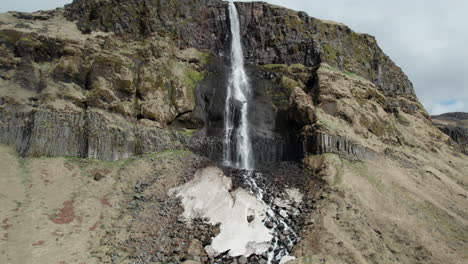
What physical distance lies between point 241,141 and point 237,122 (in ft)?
8.52

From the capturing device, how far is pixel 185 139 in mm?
32781

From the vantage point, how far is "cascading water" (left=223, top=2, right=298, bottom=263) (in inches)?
842

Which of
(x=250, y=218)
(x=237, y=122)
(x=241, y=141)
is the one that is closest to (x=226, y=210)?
(x=250, y=218)

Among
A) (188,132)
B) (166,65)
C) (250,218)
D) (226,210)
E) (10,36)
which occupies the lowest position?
(250,218)

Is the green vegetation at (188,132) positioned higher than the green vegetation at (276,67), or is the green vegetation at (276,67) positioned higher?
the green vegetation at (276,67)

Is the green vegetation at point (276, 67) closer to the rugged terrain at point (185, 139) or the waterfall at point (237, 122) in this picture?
the rugged terrain at point (185, 139)

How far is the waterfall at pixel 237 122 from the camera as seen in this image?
33.5 m

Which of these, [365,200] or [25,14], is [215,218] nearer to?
[365,200]

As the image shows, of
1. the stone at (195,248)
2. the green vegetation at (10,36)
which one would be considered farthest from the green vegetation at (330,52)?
the green vegetation at (10,36)

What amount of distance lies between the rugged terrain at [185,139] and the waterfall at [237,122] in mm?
1040

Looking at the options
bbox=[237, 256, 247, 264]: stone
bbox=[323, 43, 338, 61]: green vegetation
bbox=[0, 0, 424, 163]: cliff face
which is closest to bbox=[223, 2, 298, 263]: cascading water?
bbox=[0, 0, 424, 163]: cliff face

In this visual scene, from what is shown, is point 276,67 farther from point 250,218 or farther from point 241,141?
point 250,218

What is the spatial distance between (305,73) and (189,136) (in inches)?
738

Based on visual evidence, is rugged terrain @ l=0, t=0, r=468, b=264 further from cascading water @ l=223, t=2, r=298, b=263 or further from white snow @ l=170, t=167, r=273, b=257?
cascading water @ l=223, t=2, r=298, b=263
